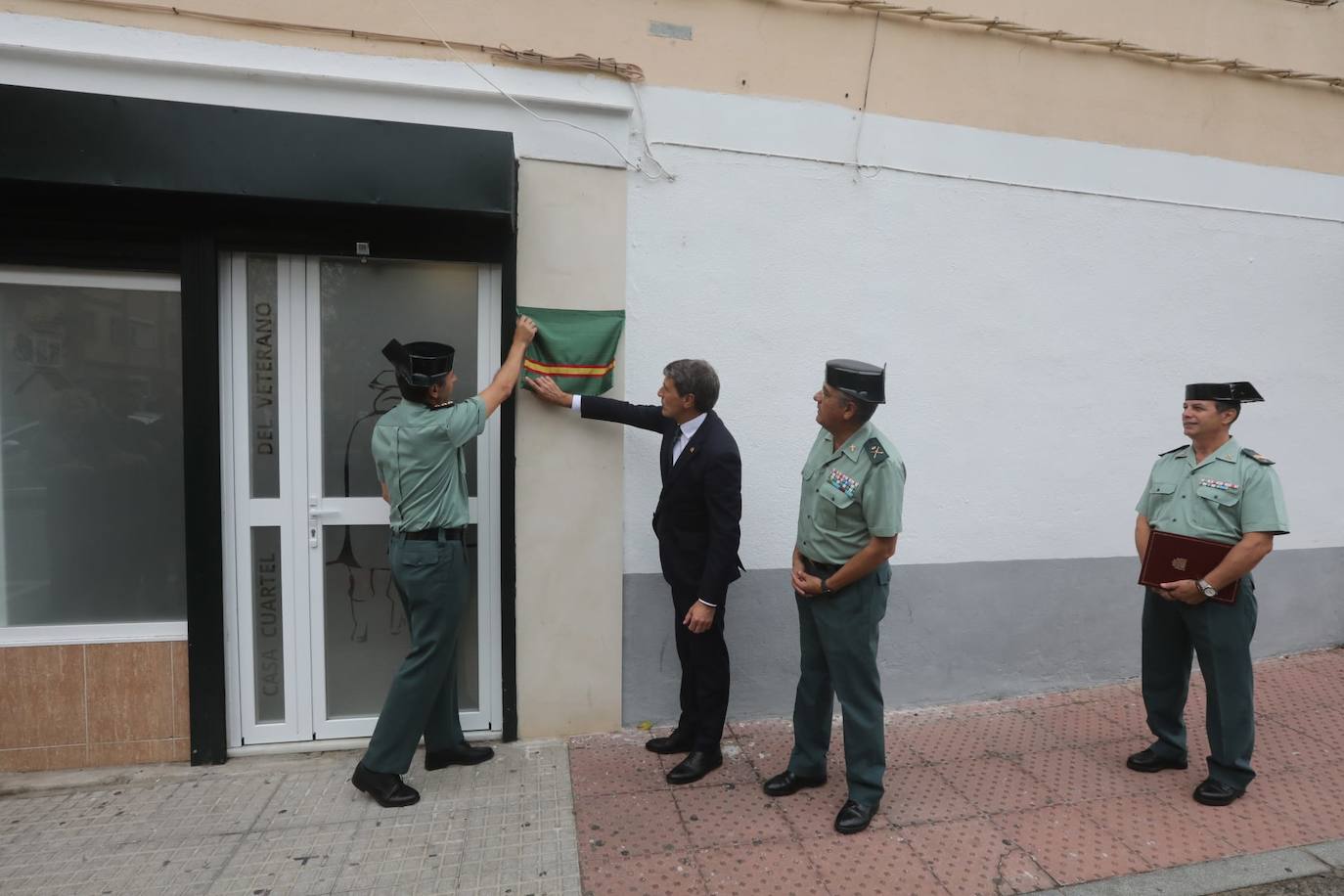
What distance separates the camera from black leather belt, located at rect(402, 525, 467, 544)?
3.21 m

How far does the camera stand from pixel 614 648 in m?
3.82

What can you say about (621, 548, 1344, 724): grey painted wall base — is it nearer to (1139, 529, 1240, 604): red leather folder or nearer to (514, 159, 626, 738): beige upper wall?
(514, 159, 626, 738): beige upper wall

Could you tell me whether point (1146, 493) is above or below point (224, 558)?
above

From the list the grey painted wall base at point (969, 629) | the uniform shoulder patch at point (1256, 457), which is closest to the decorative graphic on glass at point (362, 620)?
the grey painted wall base at point (969, 629)

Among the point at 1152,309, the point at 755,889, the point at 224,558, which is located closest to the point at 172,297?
the point at 224,558

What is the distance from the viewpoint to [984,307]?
4176mm

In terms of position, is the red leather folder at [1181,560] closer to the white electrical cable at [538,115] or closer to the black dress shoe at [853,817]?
the black dress shoe at [853,817]

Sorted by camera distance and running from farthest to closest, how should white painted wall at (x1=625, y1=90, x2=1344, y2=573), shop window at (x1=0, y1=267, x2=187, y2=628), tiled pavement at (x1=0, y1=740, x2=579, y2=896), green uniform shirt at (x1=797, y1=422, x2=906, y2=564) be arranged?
white painted wall at (x1=625, y1=90, x2=1344, y2=573), shop window at (x1=0, y1=267, x2=187, y2=628), green uniform shirt at (x1=797, y1=422, x2=906, y2=564), tiled pavement at (x1=0, y1=740, x2=579, y2=896)

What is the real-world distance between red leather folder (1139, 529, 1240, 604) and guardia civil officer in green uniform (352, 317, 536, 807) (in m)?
3.08

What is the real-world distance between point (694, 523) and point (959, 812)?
1.74m

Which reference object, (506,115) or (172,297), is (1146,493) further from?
(172,297)

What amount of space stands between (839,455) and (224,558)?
2.95 m

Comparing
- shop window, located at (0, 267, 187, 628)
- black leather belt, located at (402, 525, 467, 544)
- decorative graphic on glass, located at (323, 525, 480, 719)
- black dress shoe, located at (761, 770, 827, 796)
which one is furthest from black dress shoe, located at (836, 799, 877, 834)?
shop window, located at (0, 267, 187, 628)

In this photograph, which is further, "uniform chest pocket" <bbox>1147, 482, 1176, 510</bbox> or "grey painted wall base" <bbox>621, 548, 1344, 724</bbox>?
"grey painted wall base" <bbox>621, 548, 1344, 724</bbox>
